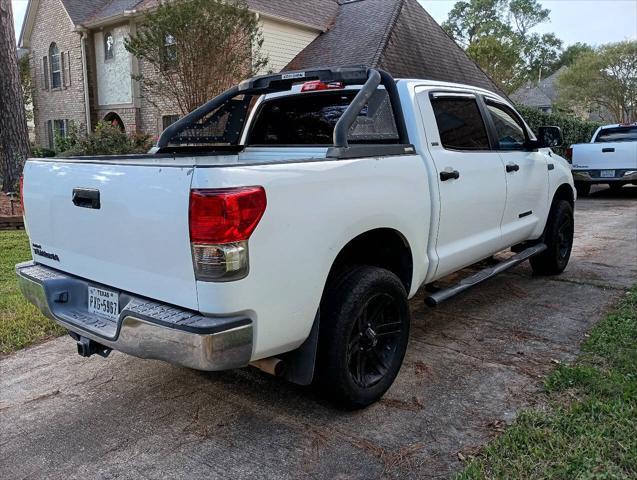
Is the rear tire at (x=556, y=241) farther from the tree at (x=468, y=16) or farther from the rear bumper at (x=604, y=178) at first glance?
the tree at (x=468, y=16)

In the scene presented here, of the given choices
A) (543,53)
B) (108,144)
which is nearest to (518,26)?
(543,53)

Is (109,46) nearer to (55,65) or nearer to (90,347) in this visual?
(55,65)

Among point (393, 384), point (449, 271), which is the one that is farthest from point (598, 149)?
point (393, 384)

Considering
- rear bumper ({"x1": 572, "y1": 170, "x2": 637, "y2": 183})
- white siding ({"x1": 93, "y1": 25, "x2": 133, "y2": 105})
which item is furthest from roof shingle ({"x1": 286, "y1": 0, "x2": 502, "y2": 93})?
white siding ({"x1": 93, "y1": 25, "x2": 133, "y2": 105})

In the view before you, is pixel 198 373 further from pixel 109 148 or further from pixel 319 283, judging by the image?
pixel 109 148

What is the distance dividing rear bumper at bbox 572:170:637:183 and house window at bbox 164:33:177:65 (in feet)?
32.5

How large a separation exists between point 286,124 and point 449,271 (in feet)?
5.55

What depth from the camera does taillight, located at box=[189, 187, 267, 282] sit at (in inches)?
101

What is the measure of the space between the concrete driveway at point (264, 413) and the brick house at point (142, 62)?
13468 mm

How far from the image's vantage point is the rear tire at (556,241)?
6090 millimetres

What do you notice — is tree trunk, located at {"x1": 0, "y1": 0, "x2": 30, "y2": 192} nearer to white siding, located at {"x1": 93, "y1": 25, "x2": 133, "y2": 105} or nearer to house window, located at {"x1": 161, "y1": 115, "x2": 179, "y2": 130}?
house window, located at {"x1": 161, "y1": 115, "x2": 179, "y2": 130}

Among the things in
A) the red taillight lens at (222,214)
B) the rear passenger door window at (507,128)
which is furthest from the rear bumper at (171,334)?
the rear passenger door window at (507,128)

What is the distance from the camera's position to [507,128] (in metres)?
5.45

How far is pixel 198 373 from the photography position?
13.2ft
